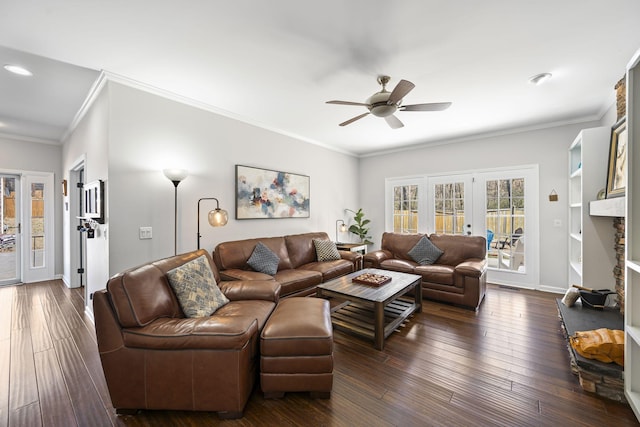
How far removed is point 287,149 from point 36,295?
15.2ft

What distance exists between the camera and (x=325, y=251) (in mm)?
4430

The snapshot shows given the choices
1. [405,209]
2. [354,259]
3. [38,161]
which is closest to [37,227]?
[38,161]

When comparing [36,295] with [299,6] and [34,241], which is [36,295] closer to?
[34,241]

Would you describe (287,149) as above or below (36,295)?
above

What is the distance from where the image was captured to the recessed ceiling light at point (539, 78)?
2689mm

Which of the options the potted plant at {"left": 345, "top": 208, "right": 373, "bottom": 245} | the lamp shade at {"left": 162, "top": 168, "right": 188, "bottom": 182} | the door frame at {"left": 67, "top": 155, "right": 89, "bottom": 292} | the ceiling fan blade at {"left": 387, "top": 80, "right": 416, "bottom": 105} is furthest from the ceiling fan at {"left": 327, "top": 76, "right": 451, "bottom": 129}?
the door frame at {"left": 67, "top": 155, "right": 89, "bottom": 292}

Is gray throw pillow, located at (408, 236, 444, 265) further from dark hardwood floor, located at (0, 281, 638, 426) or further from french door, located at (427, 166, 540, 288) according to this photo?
dark hardwood floor, located at (0, 281, 638, 426)

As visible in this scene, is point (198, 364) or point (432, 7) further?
point (432, 7)

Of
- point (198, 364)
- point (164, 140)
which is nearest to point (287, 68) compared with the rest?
point (164, 140)

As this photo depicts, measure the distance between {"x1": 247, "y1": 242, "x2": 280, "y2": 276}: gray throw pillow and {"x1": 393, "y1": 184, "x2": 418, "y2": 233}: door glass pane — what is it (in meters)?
3.26

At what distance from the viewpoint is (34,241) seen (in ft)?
15.8

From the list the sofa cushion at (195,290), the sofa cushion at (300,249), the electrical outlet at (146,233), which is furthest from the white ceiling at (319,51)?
the sofa cushion at (300,249)

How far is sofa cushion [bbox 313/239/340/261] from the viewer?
4406 millimetres

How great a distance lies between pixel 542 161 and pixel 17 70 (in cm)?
691
